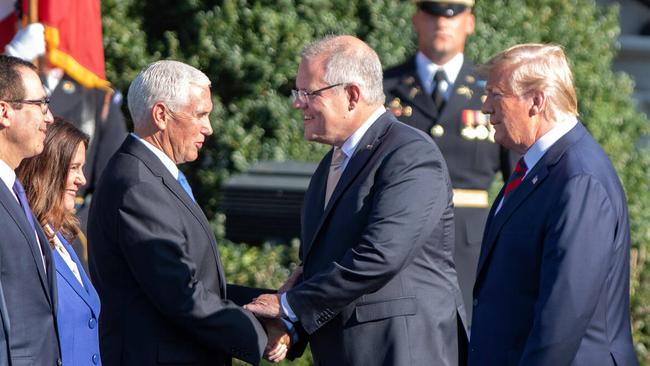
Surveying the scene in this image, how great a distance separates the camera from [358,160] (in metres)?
4.57

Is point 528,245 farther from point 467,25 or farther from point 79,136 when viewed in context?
point 467,25

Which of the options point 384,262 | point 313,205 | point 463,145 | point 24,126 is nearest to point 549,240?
point 384,262

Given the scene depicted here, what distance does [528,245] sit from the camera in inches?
153

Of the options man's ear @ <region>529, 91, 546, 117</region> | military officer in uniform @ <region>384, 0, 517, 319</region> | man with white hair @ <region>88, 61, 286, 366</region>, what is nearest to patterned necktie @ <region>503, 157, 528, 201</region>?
man's ear @ <region>529, 91, 546, 117</region>

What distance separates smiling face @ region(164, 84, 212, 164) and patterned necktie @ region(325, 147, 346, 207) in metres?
0.47

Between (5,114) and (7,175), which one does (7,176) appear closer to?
(7,175)

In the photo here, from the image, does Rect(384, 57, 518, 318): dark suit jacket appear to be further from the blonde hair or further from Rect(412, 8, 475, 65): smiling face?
the blonde hair

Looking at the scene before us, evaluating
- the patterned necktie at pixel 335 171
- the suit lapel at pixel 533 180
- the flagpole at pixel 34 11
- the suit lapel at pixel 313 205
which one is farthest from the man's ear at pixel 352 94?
the flagpole at pixel 34 11

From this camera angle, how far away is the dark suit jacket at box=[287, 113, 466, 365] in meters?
4.41

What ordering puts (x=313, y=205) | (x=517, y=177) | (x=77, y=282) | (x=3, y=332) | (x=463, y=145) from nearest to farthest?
(x=3, y=332) < (x=517, y=177) < (x=77, y=282) < (x=313, y=205) < (x=463, y=145)

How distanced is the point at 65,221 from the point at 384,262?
1.08 meters

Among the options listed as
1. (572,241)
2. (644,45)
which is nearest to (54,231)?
(572,241)

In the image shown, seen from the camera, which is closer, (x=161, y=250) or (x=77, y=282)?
(x=77, y=282)

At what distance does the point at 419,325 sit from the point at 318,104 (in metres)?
0.83
